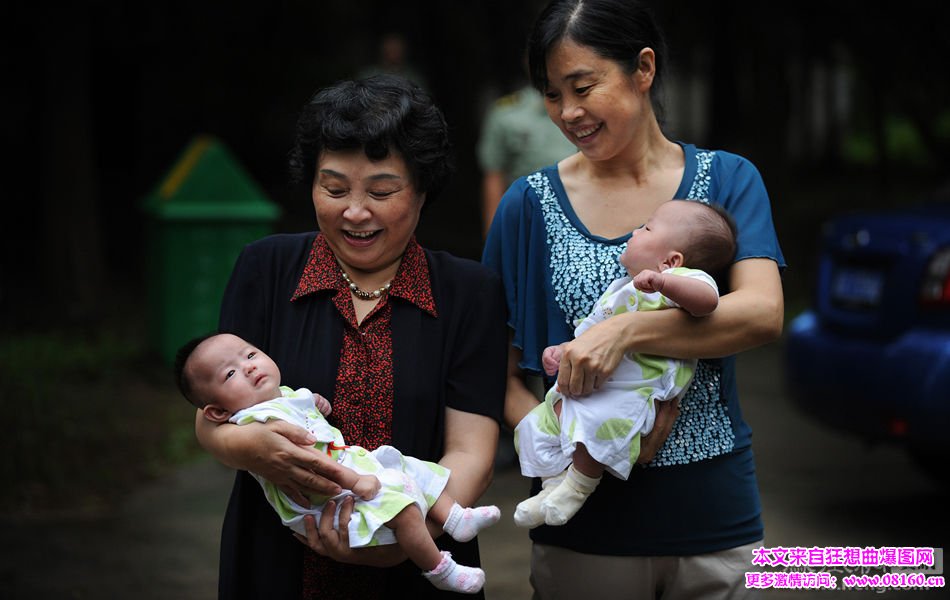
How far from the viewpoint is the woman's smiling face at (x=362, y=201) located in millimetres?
2689

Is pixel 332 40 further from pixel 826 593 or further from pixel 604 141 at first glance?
pixel 604 141

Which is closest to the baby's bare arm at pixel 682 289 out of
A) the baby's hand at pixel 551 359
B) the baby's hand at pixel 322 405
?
the baby's hand at pixel 551 359

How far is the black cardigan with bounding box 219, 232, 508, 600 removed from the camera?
109 inches

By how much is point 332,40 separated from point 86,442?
12.8m

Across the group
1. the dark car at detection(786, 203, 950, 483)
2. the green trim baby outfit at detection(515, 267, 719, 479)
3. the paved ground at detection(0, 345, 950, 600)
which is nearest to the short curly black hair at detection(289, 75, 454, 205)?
the green trim baby outfit at detection(515, 267, 719, 479)

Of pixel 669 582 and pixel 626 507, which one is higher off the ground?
pixel 626 507

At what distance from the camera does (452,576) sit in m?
2.69

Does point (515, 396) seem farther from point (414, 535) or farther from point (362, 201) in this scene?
point (362, 201)

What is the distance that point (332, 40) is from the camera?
18906 millimetres

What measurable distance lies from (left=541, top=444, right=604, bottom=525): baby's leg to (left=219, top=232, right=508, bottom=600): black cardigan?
223 millimetres

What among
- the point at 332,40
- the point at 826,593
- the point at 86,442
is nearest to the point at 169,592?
the point at 86,442

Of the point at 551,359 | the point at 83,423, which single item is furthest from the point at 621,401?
the point at 83,423

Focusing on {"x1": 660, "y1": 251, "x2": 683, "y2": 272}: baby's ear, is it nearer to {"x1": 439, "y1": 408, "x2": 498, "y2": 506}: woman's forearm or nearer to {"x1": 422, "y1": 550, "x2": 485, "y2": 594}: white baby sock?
{"x1": 439, "y1": 408, "x2": 498, "y2": 506}: woman's forearm

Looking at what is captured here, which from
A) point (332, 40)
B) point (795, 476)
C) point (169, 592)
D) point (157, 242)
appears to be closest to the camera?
point (169, 592)
